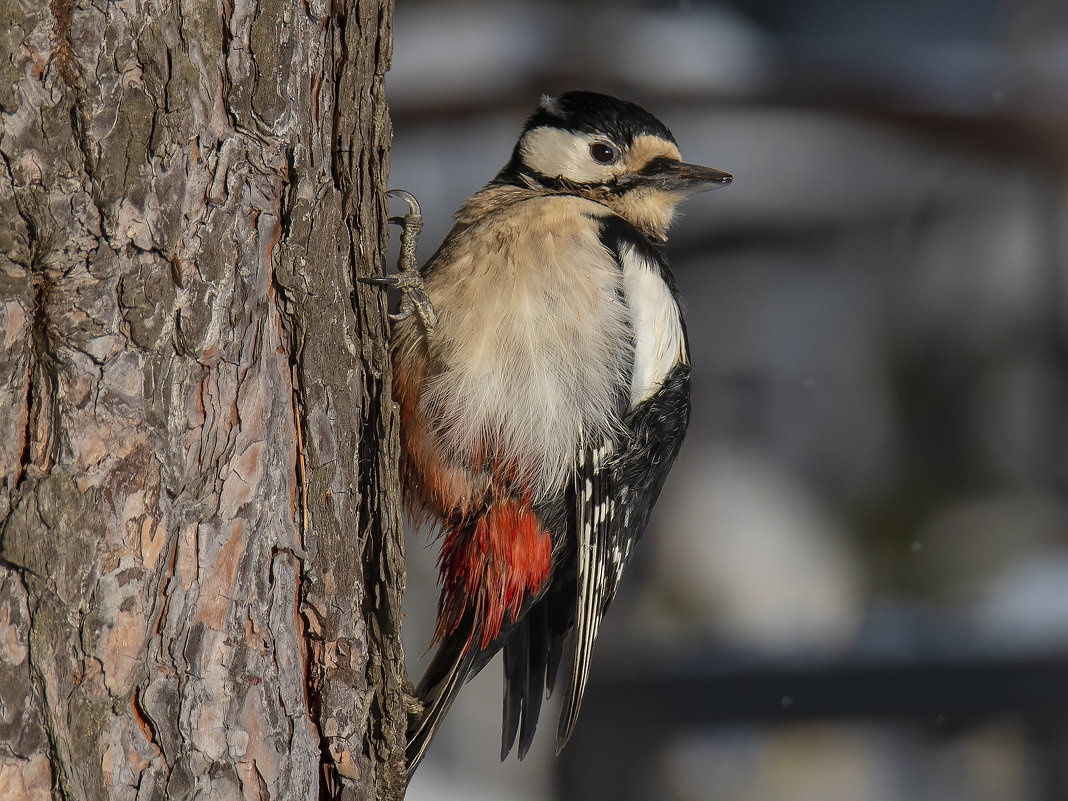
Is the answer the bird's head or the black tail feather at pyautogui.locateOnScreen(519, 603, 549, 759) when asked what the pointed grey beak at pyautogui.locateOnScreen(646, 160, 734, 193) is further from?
the black tail feather at pyautogui.locateOnScreen(519, 603, 549, 759)

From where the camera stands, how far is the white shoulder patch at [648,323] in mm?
2078

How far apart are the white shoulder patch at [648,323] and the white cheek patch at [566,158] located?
363 millimetres

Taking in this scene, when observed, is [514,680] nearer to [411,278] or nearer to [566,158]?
[411,278]

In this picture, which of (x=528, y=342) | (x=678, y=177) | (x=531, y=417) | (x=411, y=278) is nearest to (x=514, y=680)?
(x=531, y=417)

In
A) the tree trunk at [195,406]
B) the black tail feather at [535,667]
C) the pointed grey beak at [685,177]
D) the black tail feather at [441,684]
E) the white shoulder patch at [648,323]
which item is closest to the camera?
the tree trunk at [195,406]

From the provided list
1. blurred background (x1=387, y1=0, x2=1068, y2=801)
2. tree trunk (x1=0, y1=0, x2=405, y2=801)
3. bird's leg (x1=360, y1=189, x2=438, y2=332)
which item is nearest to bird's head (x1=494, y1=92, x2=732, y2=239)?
bird's leg (x1=360, y1=189, x2=438, y2=332)

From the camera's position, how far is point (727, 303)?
459 centimetres

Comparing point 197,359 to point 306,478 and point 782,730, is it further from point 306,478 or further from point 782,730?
point 782,730

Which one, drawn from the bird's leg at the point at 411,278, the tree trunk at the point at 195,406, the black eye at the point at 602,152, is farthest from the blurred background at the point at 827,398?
the tree trunk at the point at 195,406

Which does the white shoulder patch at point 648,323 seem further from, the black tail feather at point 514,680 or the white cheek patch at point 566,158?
the black tail feather at point 514,680

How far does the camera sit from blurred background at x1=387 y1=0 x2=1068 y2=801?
4.35 metres

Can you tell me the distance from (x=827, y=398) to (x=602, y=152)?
2.66m

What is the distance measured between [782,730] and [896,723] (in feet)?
1.68

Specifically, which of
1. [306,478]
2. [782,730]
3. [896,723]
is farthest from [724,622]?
[306,478]
